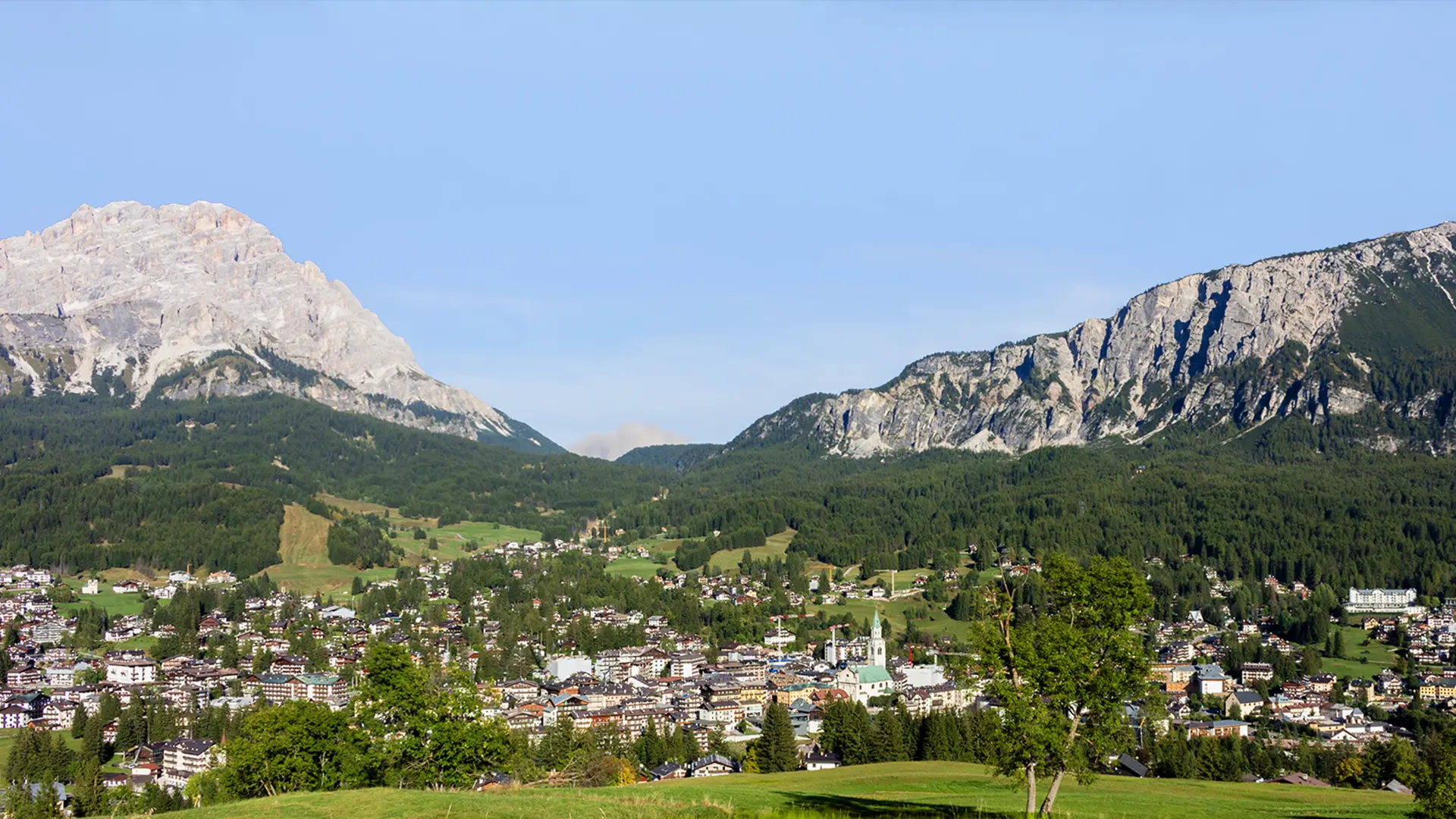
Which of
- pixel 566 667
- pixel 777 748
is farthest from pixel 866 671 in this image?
pixel 777 748

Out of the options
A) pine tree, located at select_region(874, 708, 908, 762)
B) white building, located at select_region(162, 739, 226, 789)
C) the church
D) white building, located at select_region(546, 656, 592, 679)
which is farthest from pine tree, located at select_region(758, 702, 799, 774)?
white building, located at select_region(546, 656, 592, 679)

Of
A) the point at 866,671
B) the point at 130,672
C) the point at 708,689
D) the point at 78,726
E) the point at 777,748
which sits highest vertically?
the point at 130,672

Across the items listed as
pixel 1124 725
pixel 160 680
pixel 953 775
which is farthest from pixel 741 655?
pixel 1124 725

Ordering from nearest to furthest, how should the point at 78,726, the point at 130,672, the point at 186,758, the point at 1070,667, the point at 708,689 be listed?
the point at 1070,667
the point at 186,758
the point at 78,726
the point at 708,689
the point at 130,672

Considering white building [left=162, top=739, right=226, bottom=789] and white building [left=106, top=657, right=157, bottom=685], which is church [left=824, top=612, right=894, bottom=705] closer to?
white building [left=162, top=739, right=226, bottom=789]

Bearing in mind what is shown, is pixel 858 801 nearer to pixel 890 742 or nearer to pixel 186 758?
pixel 890 742

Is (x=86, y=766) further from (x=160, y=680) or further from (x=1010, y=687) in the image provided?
(x=1010, y=687)

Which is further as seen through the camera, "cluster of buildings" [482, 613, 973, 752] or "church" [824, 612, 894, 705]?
"church" [824, 612, 894, 705]

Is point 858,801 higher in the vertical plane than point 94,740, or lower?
higher
